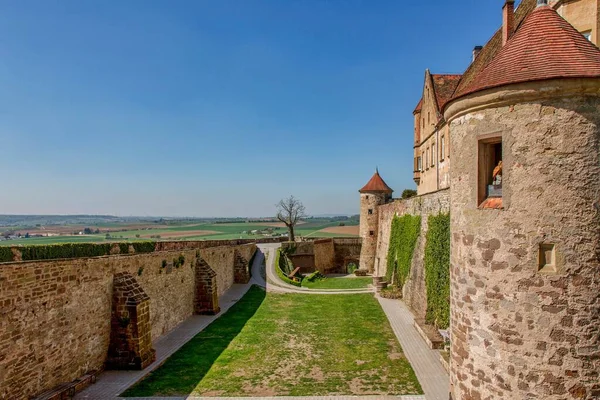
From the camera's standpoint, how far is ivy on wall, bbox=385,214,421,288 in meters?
21.8

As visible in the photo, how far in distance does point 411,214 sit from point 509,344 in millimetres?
17807

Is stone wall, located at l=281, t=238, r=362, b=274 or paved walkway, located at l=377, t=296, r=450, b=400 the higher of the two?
stone wall, located at l=281, t=238, r=362, b=274

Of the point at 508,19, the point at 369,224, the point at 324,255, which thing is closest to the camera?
the point at 508,19

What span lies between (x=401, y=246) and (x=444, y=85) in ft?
36.9

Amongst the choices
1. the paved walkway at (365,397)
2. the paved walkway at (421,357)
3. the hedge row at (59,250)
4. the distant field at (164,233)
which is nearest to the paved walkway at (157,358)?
the paved walkway at (365,397)

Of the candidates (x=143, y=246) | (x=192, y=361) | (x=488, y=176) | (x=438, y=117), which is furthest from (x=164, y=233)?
(x=488, y=176)

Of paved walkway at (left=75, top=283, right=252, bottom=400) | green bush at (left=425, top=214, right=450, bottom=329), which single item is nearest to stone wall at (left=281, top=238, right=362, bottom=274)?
paved walkway at (left=75, top=283, right=252, bottom=400)

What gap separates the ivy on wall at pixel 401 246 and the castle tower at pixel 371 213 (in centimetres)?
1076

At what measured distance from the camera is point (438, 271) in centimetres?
1548

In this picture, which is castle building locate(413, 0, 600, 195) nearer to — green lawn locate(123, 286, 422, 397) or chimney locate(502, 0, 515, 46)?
chimney locate(502, 0, 515, 46)

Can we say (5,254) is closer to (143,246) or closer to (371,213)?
(143,246)

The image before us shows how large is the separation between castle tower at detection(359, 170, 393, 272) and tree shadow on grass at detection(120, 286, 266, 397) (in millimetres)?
21839

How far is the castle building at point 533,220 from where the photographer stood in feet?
17.5

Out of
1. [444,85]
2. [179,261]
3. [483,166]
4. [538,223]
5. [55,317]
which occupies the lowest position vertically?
[55,317]
